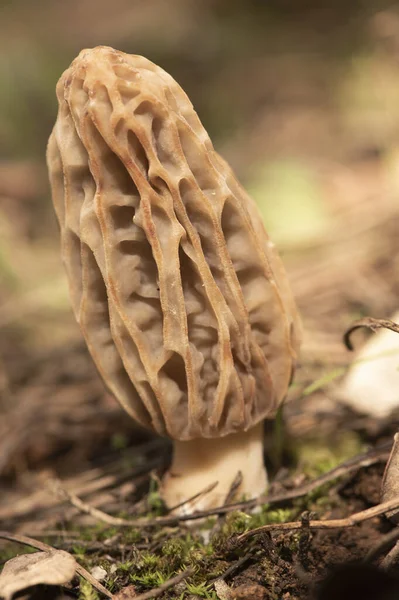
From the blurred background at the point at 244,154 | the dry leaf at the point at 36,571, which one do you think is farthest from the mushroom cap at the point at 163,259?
the blurred background at the point at 244,154

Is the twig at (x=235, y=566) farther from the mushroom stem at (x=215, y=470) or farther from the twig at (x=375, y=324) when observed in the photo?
the twig at (x=375, y=324)

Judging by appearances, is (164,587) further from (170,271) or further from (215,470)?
(170,271)

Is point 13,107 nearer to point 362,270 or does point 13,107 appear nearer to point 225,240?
point 362,270

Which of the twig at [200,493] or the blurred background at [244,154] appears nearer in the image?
the twig at [200,493]

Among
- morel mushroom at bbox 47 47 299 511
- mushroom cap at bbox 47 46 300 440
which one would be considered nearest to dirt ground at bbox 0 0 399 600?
morel mushroom at bbox 47 47 299 511

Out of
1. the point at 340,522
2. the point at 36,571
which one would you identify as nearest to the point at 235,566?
the point at 340,522

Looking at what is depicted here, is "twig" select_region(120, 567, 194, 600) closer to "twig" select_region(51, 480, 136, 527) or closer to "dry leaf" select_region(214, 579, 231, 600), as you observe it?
"dry leaf" select_region(214, 579, 231, 600)
